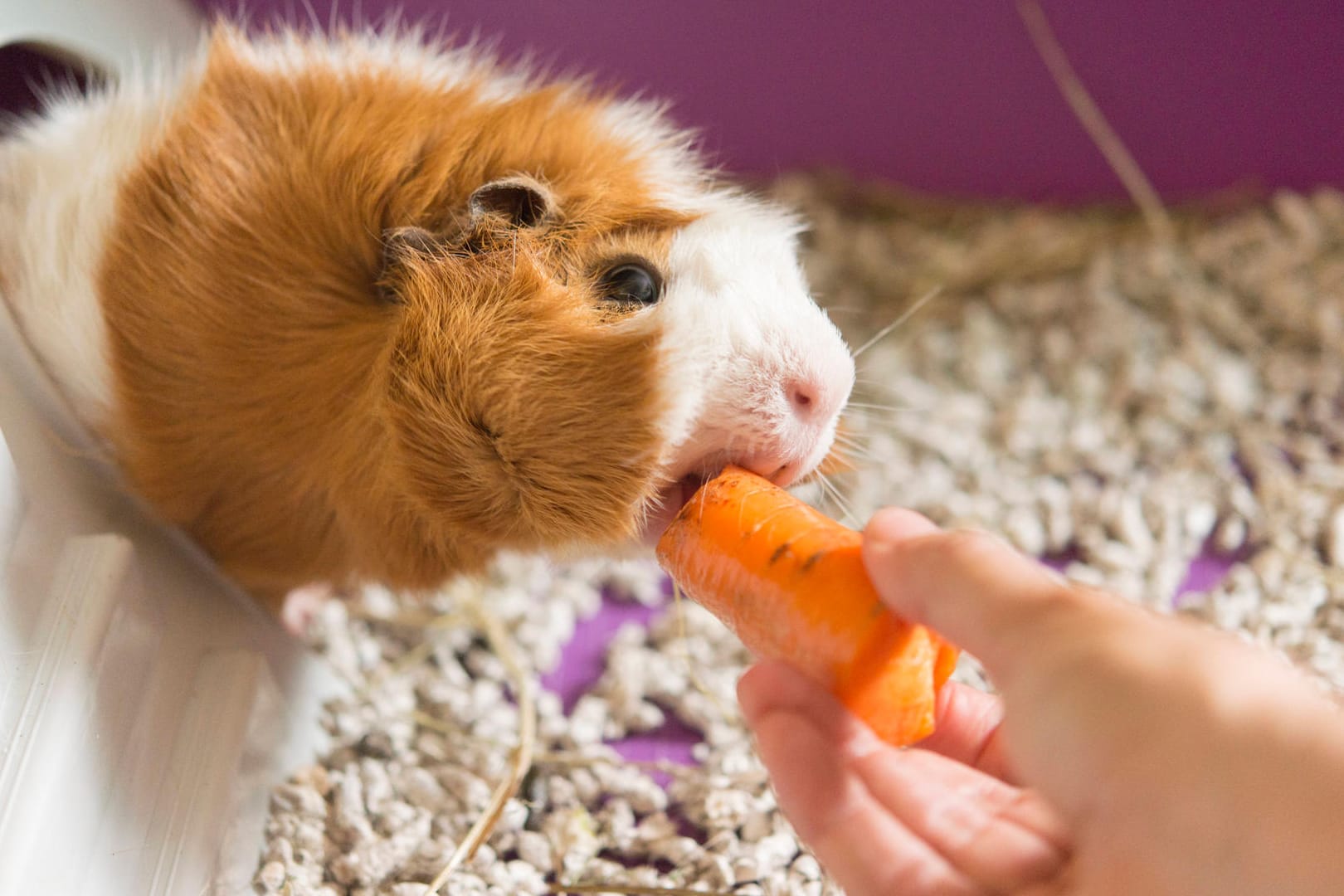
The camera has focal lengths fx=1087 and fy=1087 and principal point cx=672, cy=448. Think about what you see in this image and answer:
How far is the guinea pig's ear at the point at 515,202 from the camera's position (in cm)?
116

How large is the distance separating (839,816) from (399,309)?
0.69 m

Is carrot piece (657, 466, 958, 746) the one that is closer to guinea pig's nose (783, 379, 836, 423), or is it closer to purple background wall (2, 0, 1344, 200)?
guinea pig's nose (783, 379, 836, 423)

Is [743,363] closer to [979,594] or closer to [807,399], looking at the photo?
[807,399]

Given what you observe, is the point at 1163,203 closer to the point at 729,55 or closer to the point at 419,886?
the point at 729,55

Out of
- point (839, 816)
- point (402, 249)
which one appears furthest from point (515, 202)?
point (839, 816)

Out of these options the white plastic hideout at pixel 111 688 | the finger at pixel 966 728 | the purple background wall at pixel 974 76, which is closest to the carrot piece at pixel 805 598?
the finger at pixel 966 728

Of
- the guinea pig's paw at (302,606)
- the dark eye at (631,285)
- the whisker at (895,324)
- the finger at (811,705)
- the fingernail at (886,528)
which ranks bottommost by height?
the finger at (811,705)

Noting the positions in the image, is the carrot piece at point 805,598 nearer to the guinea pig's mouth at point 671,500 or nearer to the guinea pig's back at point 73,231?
the guinea pig's mouth at point 671,500

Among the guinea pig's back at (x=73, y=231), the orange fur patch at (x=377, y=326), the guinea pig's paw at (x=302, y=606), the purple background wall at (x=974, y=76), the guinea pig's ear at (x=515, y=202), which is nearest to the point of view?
the orange fur patch at (x=377, y=326)

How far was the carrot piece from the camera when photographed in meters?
0.95

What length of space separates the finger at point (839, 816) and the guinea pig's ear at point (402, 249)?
59 cm

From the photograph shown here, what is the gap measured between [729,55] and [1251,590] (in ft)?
4.99

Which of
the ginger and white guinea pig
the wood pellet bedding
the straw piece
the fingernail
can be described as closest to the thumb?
the fingernail

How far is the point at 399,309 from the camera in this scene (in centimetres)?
118
